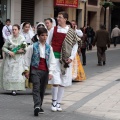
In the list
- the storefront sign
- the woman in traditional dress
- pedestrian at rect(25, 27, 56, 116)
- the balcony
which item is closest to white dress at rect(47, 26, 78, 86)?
pedestrian at rect(25, 27, 56, 116)


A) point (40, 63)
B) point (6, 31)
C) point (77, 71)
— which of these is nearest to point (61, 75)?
point (40, 63)

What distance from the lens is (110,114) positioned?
27.4ft

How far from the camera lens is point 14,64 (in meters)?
10.3

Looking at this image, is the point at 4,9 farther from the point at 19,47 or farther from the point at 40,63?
the point at 40,63

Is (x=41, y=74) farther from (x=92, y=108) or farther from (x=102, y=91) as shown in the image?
(x=102, y=91)

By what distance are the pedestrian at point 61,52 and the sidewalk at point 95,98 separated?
459 mm

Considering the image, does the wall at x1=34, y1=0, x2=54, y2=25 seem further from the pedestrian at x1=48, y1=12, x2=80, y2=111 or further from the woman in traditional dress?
the pedestrian at x1=48, y1=12, x2=80, y2=111

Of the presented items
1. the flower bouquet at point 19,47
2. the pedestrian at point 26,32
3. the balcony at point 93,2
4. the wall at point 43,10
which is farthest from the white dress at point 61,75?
the balcony at point 93,2

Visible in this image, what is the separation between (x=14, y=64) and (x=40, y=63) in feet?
7.81

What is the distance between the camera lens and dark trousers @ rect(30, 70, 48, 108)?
7925mm

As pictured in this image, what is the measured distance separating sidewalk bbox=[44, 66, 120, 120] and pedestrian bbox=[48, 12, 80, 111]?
46 cm

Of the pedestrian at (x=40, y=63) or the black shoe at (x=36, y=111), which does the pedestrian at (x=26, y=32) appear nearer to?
the pedestrian at (x=40, y=63)

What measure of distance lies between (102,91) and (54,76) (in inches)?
119

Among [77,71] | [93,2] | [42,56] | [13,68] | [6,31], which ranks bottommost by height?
[77,71]
